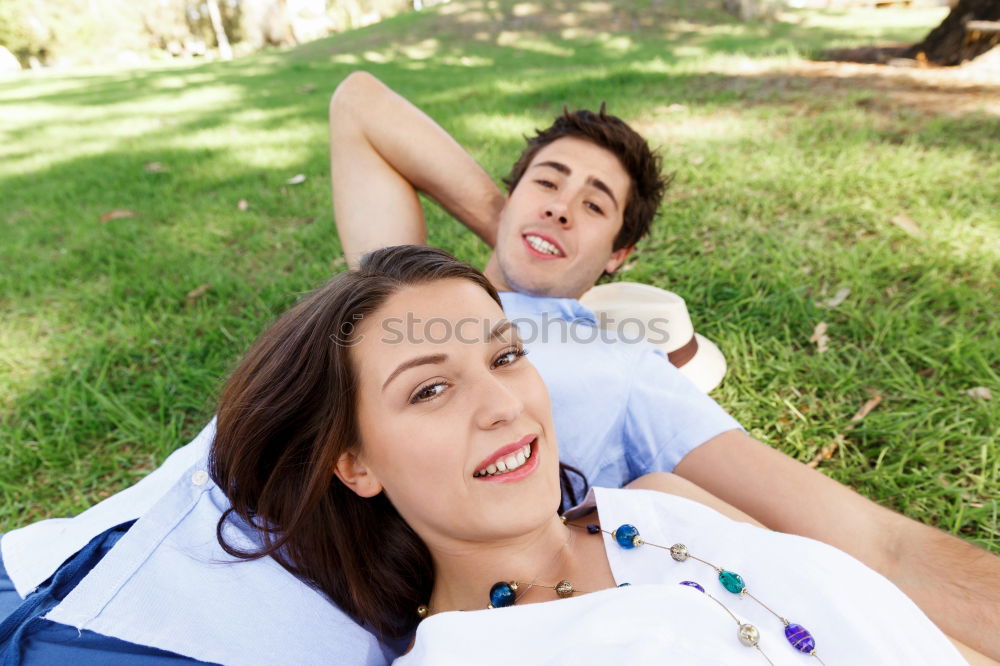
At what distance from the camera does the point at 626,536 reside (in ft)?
5.29

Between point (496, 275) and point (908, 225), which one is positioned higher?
point (496, 275)

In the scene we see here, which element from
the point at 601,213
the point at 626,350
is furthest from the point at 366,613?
the point at 601,213

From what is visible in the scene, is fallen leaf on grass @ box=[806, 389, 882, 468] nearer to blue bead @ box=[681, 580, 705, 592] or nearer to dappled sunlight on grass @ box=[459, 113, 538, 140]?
blue bead @ box=[681, 580, 705, 592]

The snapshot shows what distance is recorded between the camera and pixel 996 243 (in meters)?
3.37

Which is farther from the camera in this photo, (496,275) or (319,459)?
(496,275)

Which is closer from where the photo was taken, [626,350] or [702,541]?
[702,541]

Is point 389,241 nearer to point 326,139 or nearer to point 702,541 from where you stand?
point 702,541

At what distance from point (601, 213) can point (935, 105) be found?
453 cm

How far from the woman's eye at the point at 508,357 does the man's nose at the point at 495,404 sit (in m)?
0.13

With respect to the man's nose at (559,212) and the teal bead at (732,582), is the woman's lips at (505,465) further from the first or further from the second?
the man's nose at (559,212)

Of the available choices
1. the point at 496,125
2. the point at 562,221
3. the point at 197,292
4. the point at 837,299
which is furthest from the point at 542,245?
the point at 496,125

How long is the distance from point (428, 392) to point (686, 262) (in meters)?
2.62

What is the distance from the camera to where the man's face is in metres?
2.80

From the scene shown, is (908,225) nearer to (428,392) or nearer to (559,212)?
(559,212)
